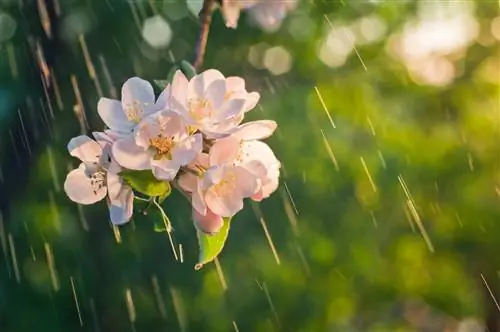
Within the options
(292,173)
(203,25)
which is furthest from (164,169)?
(292,173)

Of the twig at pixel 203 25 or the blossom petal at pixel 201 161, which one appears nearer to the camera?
the blossom petal at pixel 201 161

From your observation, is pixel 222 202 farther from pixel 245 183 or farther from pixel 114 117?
pixel 114 117

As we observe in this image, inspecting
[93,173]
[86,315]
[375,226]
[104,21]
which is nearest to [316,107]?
[375,226]

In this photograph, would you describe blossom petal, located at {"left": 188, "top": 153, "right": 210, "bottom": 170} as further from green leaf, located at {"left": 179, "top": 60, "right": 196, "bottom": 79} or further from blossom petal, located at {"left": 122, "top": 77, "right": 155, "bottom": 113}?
green leaf, located at {"left": 179, "top": 60, "right": 196, "bottom": 79}

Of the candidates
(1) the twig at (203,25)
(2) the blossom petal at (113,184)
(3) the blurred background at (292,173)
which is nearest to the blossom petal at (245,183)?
(2) the blossom petal at (113,184)

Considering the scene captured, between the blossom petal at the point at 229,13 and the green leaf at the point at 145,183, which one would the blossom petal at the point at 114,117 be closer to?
the green leaf at the point at 145,183

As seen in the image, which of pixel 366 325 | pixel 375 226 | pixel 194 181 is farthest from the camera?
pixel 366 325

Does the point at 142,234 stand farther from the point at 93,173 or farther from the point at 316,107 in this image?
the point at 93,173
